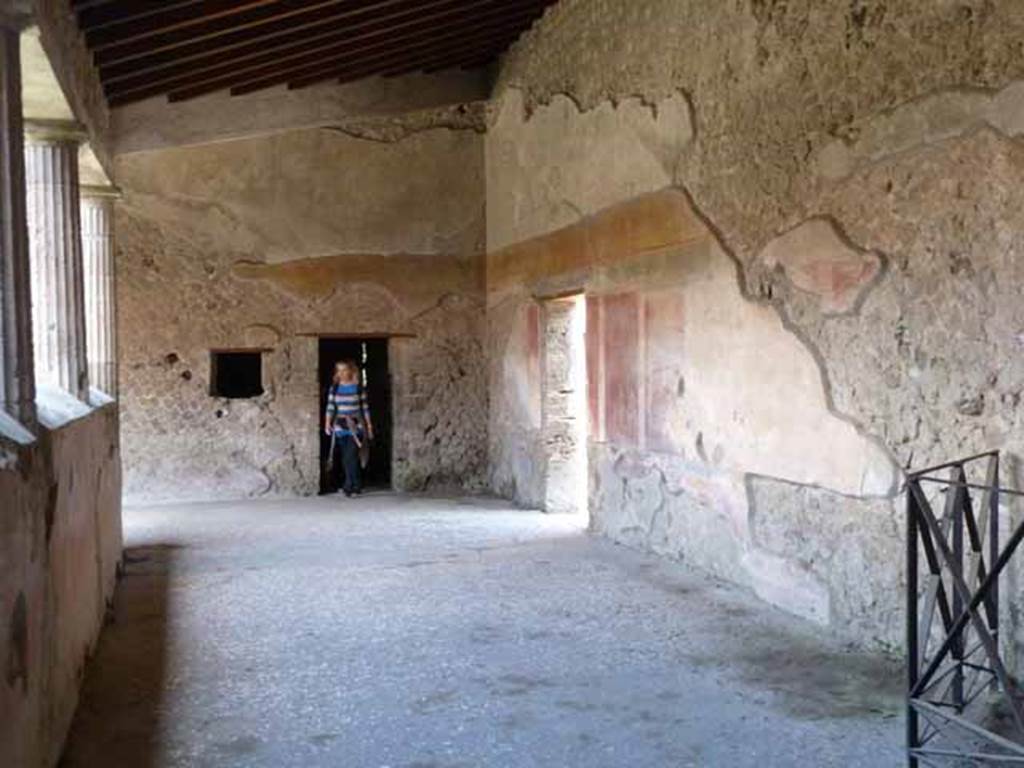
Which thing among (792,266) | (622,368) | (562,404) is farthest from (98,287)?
(792,266)

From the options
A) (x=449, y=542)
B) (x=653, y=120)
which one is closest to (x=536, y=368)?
(x=449, y=542)

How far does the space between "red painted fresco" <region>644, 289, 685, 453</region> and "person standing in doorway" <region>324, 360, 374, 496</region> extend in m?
3.81

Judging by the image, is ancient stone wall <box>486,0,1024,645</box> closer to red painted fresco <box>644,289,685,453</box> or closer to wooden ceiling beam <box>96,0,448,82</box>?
red painted fresco <box>644,289,685,453</box>

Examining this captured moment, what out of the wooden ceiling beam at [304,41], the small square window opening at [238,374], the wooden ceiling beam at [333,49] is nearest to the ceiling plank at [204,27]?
the wooden ceiling beam at [304,41]

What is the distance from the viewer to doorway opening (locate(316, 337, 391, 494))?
1074 cm

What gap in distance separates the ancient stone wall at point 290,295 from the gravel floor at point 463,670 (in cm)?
276

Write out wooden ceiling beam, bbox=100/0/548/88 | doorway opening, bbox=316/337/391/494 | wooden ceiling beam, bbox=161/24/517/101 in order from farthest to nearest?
doorway opening, bbox=316/337/391/494 → wooden ceiling beam, bbox=161/24/517/101 → wooden ceiling beam, bbox=100/0/548/88

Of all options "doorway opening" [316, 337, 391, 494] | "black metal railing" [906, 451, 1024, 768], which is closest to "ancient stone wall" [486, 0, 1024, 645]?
"black metal railing" [906, 451, 1024, 768]

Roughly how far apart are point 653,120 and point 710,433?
2034 millimetres

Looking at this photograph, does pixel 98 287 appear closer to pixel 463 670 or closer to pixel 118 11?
pixel 118 11

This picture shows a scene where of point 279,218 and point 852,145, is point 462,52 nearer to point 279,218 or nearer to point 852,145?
point 279,218

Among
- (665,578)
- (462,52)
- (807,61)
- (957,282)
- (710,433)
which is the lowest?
(665,578)

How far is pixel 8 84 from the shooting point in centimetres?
322

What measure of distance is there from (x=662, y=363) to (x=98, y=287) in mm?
3553
